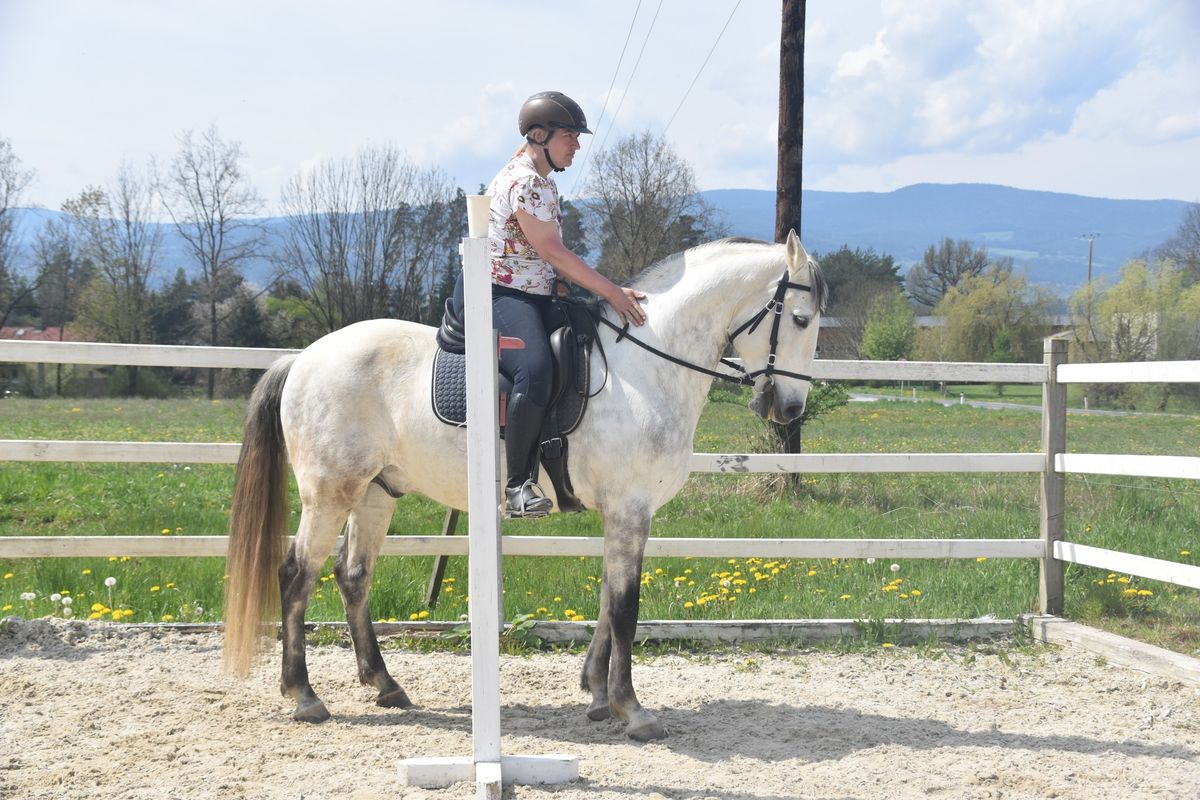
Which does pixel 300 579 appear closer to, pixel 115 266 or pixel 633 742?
pixel 633 742

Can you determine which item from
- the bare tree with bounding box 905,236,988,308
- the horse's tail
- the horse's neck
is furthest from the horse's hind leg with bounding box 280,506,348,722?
the bare tree with bounding box 905,236,988,308

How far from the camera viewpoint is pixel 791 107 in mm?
9992

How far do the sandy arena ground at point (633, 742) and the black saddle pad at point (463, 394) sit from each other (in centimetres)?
148

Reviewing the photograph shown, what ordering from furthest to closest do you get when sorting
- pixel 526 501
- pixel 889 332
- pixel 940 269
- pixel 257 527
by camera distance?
pixel 940 269 → pixel 889 332 → pixel 257 527 → pixel 526 501

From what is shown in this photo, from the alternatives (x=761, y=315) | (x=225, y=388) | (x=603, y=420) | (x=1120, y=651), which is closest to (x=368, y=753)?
(x=603, y=420)

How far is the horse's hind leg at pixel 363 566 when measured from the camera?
4930 millimetres

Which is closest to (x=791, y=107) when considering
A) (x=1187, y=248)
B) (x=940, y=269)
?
(x=1187, y=248)

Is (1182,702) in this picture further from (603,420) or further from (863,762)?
(603,420)

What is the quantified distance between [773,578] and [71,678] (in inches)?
181

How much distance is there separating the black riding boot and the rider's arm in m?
0.64

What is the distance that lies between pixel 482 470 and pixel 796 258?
193 cm

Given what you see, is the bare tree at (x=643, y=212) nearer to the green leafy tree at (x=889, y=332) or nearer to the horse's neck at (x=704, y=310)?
the green leafy tree at (x=889, y=332)

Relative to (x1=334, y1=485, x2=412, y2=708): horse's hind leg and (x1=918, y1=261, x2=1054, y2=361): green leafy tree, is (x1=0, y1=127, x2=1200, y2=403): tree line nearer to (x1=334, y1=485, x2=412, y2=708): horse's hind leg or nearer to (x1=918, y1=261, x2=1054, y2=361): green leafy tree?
(x1=918, y1=261, x2=1054, y2=361): green leafy tree

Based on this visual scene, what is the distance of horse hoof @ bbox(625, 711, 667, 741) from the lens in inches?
169
